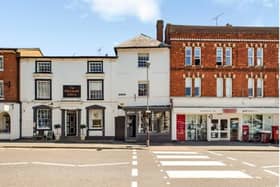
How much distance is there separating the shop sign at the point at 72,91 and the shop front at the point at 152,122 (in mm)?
4699

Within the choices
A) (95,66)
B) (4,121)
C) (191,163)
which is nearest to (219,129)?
(95,66)

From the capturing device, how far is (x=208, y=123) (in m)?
34.6

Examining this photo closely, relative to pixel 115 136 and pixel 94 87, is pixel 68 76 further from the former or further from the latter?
pixel 115 136

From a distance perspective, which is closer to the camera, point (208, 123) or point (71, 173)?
point (71, 173)

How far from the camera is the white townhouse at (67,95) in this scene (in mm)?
34375

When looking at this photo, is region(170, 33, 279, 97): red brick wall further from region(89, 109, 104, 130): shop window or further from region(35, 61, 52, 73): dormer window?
region(35, 61, 52, 73): dormer window

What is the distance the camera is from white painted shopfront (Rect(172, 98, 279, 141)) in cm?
3378

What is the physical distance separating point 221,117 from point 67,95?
A: 13.8 metres

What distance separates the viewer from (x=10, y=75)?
34.1 m

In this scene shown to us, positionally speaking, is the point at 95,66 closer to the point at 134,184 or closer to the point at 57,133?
the point at 57,133

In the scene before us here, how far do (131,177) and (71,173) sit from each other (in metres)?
2.38

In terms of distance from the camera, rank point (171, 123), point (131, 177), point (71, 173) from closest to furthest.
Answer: point (131, 177)
point (71, 173)
point (171, 123)

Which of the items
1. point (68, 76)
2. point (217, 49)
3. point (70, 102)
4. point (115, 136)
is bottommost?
point (115, 136)

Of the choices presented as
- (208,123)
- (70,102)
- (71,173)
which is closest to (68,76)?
(70,102)
